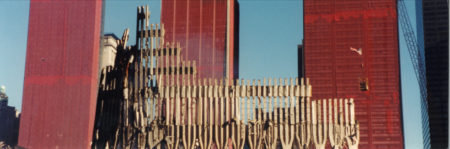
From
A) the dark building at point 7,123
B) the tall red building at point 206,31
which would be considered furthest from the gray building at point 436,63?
the dark building at point 7,123

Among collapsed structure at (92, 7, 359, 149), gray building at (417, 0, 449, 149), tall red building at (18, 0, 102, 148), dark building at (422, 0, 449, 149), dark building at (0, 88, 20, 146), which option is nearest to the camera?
collapsed structure at (92, 7, 359, 149)

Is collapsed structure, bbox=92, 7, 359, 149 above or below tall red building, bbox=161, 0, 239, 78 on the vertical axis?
below

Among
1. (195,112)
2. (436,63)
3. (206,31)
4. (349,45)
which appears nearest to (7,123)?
(206,31)

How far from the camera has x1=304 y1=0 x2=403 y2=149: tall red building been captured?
487 ft

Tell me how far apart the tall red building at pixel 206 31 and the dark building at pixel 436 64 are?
198ft

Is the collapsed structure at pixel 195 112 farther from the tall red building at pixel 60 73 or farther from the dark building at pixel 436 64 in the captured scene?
the dark building at pixel 436 64

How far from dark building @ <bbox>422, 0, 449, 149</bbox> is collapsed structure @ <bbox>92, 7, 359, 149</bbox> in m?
147

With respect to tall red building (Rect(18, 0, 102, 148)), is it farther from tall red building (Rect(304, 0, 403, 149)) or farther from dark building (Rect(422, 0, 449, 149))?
dark building (Rect(422, 0, 449, 149))

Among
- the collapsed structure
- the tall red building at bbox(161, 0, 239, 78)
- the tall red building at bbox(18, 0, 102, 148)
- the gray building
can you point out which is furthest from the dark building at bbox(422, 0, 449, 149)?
the collapsed structure

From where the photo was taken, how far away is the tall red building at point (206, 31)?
5930 inches

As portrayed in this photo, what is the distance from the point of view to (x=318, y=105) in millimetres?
26078

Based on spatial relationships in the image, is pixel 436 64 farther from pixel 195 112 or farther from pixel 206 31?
pixel 195 112

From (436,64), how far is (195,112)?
170113 millimetres

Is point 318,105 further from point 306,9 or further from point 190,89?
point 306,9
